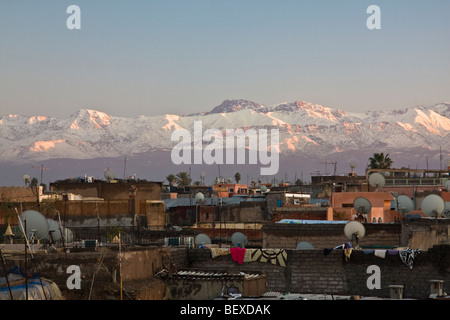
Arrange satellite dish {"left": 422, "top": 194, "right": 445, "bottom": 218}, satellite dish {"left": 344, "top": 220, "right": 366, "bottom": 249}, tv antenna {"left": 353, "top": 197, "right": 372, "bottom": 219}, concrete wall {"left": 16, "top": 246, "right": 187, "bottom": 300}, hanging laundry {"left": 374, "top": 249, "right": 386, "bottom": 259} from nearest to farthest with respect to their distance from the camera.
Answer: concrete wall {"left": 16, "top": 246, "right": 187, "bottom": 300}, hanging laundry {"left": 374, "top": 249, "right": 386, "bottom": 259}, satellite dish {"left": 344, "top": 220, "right": 366, "bottom": 249}, satellite dish {"left": 422, "top": 194, "right": 445, "bottom": 218}, tv antenna {"left": 353, "top": 197, "right": 372, "bottom": 219}

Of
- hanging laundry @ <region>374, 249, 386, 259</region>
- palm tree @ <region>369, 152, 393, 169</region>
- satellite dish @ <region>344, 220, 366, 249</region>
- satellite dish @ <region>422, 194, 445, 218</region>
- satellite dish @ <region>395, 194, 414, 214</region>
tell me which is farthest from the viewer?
palm tree @ <region>369, 152, 393, 169</region>

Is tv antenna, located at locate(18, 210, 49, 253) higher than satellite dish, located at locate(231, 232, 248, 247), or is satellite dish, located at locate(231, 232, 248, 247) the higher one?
tv antenna, located at locate(18, 210, 49, 253)

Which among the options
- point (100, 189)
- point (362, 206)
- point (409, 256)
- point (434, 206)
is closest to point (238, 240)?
point (362, 206)

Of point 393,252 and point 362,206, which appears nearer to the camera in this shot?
point 393,252

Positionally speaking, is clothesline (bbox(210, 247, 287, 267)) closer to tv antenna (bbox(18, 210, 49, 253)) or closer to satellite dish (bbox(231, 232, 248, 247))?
tv antenna (bbox(18, 210, 49, 253))

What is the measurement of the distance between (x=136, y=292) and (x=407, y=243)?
1503 centimetres

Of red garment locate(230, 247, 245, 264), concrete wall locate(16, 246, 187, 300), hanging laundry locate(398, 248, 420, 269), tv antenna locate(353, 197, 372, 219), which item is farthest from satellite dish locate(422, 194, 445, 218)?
concrete wall locate(16, 246, 187, 300)

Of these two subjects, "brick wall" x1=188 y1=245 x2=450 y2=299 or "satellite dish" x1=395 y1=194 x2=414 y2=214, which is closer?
"brick wall" x1=188 y1=245 x2=450 y2=299

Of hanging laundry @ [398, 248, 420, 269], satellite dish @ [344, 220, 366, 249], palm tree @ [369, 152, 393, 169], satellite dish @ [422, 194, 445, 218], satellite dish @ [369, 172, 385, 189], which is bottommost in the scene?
hanging laundry @ [398, 248, 420, 269]

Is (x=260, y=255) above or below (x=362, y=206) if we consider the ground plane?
below

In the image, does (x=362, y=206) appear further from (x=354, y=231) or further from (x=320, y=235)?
(x=354, y=231)

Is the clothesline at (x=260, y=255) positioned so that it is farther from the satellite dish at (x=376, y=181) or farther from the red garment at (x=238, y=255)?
the satellite dish at (x=376, y=181)

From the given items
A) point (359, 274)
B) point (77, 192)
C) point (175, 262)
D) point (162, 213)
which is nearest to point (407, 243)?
point (359, 274)

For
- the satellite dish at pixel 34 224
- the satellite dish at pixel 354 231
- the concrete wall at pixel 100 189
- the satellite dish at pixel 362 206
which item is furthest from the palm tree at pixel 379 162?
the satellite dish at pixel 34 224
